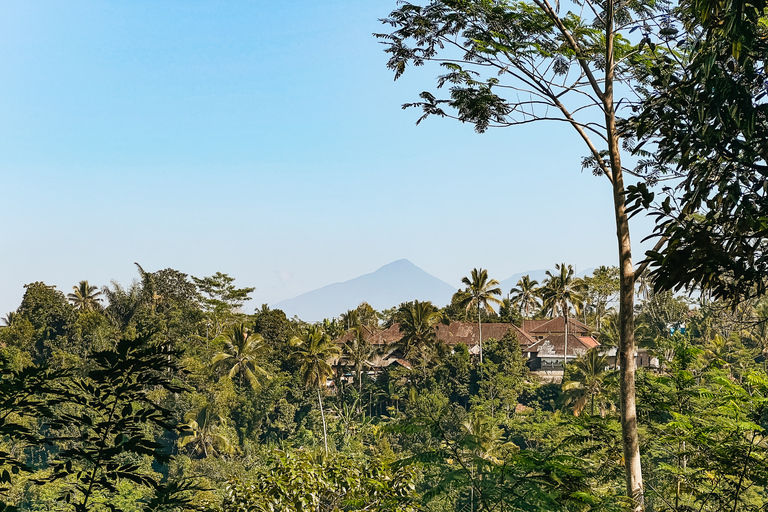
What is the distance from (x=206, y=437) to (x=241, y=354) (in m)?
5.55

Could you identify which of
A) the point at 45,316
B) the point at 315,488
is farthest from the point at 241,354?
the point at 315,488

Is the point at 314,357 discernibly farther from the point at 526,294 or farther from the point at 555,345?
the point at 555,345

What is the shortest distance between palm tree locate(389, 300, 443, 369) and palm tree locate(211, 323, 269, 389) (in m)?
9.41

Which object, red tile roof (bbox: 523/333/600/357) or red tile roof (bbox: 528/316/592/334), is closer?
red tile roof (bbox: 523/333/600/357)

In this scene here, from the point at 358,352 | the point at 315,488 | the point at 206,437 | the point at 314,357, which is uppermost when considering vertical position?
the point at 358,352

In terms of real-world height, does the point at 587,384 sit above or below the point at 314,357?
below

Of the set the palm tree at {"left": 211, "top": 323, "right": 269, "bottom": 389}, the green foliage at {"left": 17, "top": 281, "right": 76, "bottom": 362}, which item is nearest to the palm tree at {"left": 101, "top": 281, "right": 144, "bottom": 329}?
the green foliage at {"left": 17, "top": 281, "right": 76, "bottom": 362}

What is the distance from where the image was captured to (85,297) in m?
55.5

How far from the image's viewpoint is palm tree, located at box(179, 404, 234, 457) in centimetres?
3800

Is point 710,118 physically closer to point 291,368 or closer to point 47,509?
point 47,509

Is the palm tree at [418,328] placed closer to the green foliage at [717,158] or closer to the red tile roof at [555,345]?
the red tile roof at [555,345]

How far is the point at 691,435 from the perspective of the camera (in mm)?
5043

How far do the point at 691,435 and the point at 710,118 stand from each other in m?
2.58

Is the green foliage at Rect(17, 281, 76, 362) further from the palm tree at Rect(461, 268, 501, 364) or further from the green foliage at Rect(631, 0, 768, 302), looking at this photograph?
the green foliage at Rect(631, 0, 768, 302)
